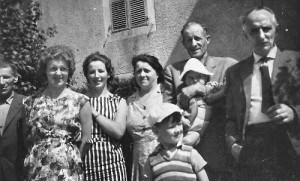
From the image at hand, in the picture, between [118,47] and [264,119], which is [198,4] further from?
[264,119]

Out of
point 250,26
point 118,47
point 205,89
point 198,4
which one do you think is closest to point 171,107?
point 205,89

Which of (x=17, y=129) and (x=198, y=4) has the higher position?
(x=198, y=4)

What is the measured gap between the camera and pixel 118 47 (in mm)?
8414

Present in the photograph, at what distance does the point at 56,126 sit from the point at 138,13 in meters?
4.72

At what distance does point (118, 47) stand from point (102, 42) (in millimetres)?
387

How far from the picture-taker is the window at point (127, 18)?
819 cm

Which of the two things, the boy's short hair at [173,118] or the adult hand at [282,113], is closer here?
the adult hand at [282,113]

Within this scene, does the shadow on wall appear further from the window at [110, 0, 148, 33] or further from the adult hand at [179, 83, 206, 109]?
the adult hand at [179, 83, 206, 109]

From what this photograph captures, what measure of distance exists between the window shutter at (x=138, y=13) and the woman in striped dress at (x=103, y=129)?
12.9ft

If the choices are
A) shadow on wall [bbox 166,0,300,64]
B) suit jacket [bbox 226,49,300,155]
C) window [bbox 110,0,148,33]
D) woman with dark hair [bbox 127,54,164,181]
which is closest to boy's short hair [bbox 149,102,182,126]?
suit jacket [bbox 226,49,300,155]

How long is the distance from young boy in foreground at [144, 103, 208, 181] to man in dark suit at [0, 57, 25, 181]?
140cm

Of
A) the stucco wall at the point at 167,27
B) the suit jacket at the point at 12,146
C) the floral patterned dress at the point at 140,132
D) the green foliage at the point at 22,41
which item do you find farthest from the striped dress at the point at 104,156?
the stucco wall at the point at 167,27

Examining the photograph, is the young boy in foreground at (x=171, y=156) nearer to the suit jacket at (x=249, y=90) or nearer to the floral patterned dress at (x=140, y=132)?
the suit jacket at (x=249, y=90)

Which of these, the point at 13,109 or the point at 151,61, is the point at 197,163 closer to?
the point at 151,61
